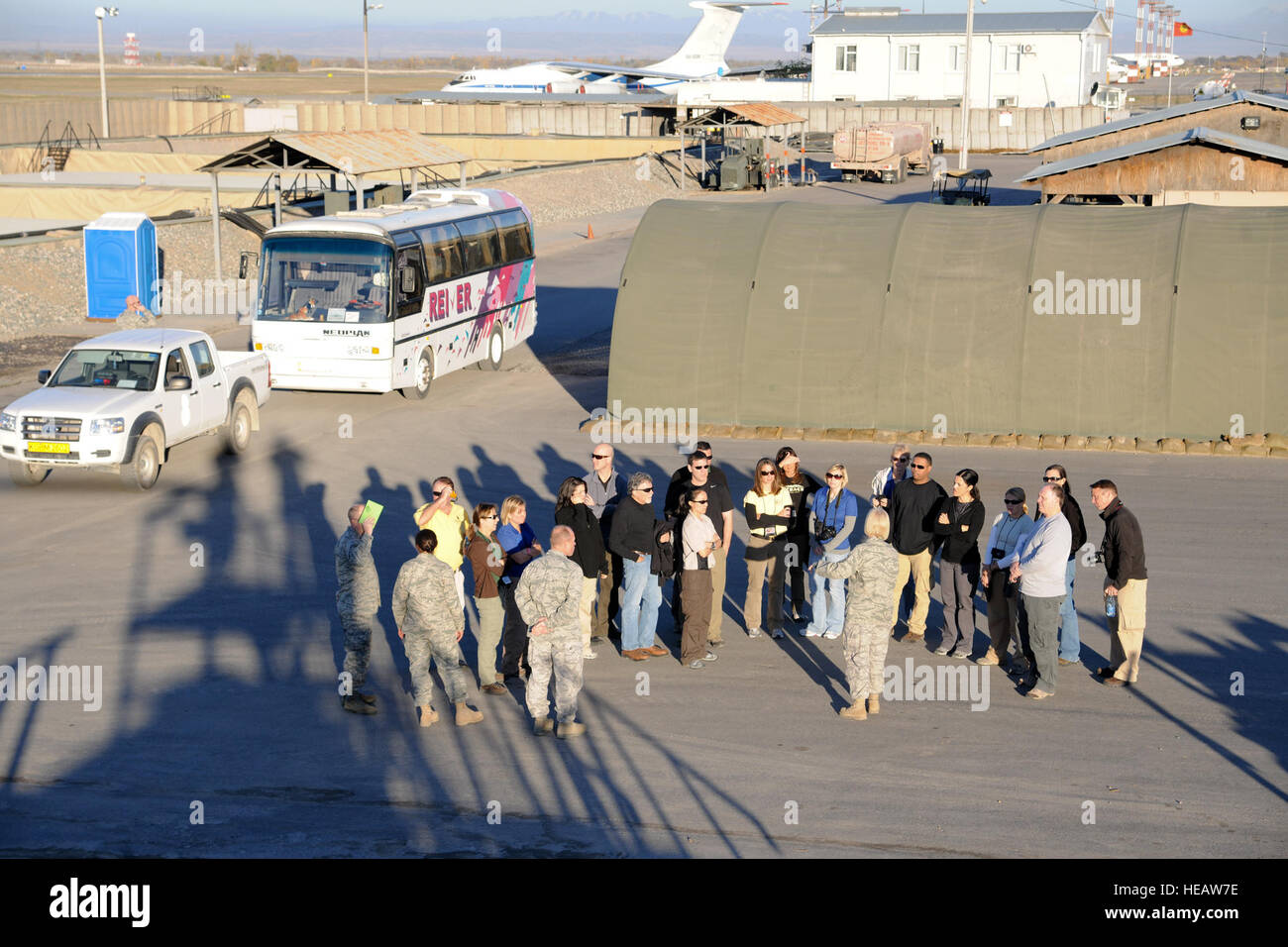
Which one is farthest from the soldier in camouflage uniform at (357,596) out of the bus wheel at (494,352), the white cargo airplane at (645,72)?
the white cargo airplane at (645,72)

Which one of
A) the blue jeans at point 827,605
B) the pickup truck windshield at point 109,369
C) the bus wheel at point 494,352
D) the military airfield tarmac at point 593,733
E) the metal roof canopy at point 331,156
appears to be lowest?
the military airfield tarmac at point 593,733

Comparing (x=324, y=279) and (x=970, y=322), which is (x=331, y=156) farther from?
(x=970, y=322)

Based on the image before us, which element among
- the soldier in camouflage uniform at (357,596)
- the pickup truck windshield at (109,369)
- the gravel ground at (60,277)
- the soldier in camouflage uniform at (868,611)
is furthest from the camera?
the gravel ground at (60,277)

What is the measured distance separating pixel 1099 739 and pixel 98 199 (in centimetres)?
4094

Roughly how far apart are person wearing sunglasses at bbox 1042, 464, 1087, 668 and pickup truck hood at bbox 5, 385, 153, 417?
11.7 meters

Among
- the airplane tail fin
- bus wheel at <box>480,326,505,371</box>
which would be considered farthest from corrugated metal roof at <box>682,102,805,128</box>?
the airplane tail fin

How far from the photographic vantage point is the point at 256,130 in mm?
77625

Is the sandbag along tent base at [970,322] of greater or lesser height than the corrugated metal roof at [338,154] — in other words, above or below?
below

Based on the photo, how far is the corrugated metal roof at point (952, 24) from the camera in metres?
90.6

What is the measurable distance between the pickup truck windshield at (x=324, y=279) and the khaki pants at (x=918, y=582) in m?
12.0

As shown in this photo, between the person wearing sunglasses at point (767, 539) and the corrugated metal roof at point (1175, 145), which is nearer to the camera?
the person wearing sunglasses at point (767, 539)

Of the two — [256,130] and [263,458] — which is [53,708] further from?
[256,130]

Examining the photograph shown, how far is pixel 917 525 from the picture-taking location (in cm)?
1270

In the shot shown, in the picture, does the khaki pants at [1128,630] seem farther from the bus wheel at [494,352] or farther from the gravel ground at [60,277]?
the gravel ground at [60,277]
